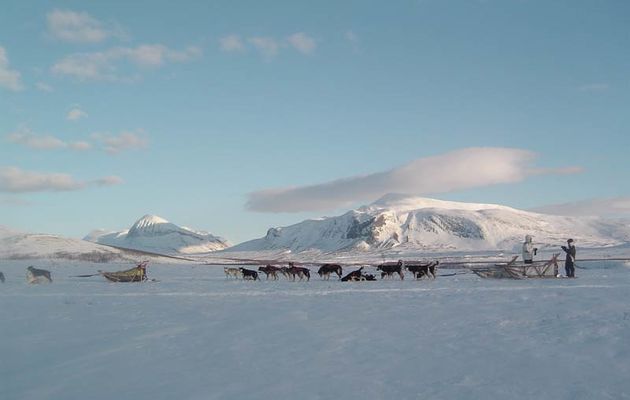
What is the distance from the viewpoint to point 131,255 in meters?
102

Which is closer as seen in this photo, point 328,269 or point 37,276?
point 37,276

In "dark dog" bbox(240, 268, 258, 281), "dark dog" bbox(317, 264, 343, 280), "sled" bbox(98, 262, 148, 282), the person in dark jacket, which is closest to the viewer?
the person in dark jacket

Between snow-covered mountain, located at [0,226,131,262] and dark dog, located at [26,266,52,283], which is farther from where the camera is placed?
snow-covered mountain, located at [0,226,131,262]

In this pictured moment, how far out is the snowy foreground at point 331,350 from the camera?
7.43 m

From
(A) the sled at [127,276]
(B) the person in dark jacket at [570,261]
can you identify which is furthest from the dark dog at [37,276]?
(B) the person in dark jacket at [570,261]

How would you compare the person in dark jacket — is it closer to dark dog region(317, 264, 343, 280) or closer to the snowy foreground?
the snowy foreground

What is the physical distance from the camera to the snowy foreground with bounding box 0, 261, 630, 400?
7426mm

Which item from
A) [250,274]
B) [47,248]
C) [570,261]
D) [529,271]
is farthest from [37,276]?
[47,248]

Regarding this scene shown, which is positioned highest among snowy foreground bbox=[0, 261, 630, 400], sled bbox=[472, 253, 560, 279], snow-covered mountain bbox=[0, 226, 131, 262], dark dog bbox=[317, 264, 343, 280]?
snow-covered mountain bbox=[0, 226, 131, 262]

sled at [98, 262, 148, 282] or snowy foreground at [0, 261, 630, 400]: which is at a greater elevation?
sled at [98, 262, 148, 282]

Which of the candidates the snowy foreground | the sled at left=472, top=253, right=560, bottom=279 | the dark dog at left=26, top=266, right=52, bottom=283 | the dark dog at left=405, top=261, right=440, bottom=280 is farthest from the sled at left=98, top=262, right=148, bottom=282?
the sled at left=472, top=253, right=560, bottom=279

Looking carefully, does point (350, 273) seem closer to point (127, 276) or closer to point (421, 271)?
point (421, 271)

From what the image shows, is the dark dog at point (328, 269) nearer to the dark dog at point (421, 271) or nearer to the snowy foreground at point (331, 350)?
the dark dog at point (421, 271)

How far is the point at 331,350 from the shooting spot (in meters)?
9.49
